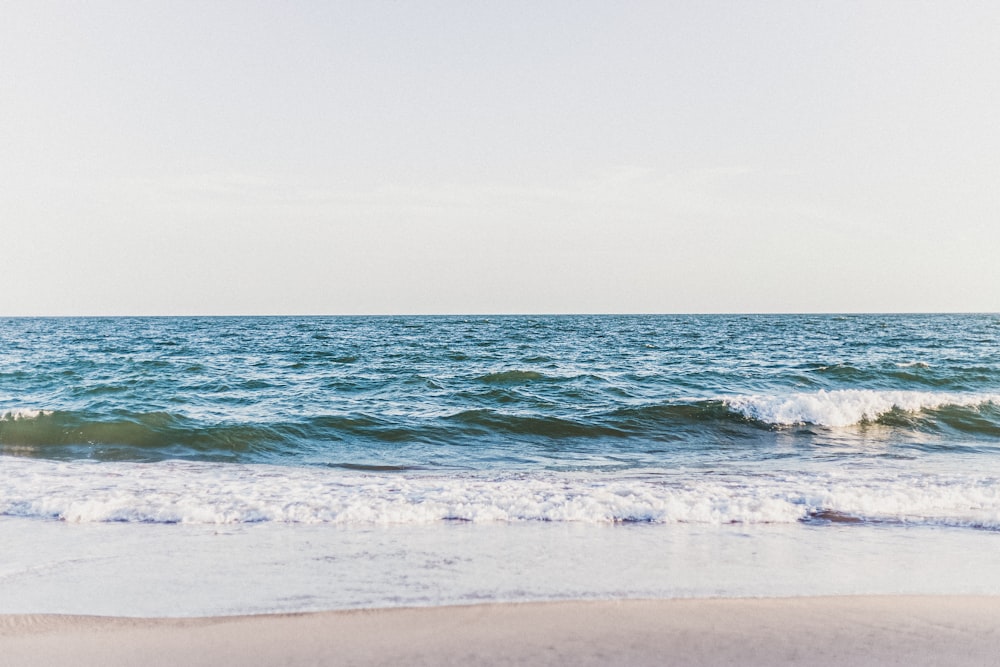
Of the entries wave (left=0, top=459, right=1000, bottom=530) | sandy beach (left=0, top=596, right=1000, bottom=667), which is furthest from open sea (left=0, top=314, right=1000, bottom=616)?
sandy beach (left=0, top=596, right=1000, bottom=667)

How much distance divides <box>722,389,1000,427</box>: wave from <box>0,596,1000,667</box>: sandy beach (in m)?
11.5

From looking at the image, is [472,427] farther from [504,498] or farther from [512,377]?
[512,377]

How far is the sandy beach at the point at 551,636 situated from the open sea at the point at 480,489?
0.26 metres

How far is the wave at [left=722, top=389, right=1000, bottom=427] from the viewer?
15.7m

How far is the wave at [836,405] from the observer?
15.7m

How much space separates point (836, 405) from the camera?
1614 cm

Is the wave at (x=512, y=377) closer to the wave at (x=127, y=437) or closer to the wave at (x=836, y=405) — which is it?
the wave at (x=836, y=405)

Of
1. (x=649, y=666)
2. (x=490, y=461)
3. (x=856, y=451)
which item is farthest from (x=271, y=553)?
(x=856, y=451)

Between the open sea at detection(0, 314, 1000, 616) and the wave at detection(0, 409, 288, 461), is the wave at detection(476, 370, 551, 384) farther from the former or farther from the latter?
the wave at detection(0, 409, 288, 461)

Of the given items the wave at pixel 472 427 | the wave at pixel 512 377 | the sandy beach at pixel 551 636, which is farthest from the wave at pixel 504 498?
the wave at pixel 512 377

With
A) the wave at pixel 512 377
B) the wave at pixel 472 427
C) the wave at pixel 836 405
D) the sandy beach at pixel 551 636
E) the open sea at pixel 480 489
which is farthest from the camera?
the wave at pixel 512 377

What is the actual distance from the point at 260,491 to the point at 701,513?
16.2 ft

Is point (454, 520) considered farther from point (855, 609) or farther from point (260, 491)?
point (855, 609)

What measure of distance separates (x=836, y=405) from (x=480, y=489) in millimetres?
11125
